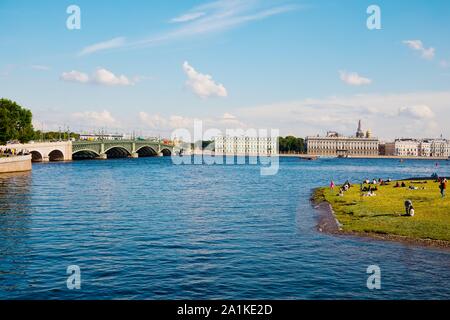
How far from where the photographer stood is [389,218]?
122 ft

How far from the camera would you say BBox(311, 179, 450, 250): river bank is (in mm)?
31188

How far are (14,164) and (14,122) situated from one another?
31112 millimetres

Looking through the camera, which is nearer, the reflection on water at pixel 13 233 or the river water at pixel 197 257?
the river water at pixel 197 257

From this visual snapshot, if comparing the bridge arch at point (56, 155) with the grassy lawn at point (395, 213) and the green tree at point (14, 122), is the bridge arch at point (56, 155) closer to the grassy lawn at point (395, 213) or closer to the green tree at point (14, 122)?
the green tree at point (14, 122)

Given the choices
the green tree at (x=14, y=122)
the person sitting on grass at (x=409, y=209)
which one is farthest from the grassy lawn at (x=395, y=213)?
the green tree at (x=14, y=122)

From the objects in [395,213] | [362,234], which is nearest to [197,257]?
[362,234]

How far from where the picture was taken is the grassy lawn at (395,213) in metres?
32.5

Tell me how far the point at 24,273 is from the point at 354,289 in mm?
14876

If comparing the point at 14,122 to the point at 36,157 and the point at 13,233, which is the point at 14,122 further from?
the point at 13,233

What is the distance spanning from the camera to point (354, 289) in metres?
21.4

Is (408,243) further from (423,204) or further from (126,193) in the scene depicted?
(126,193)

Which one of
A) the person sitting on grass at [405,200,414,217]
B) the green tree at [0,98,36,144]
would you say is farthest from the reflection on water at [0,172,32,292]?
the green tree at [0,98,36,144]

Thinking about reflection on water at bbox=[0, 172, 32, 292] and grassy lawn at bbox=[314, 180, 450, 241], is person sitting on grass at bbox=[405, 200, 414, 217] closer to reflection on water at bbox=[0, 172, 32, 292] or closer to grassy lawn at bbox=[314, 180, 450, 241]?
grassy lawn at bbox=[314, 180, 450, 241]
